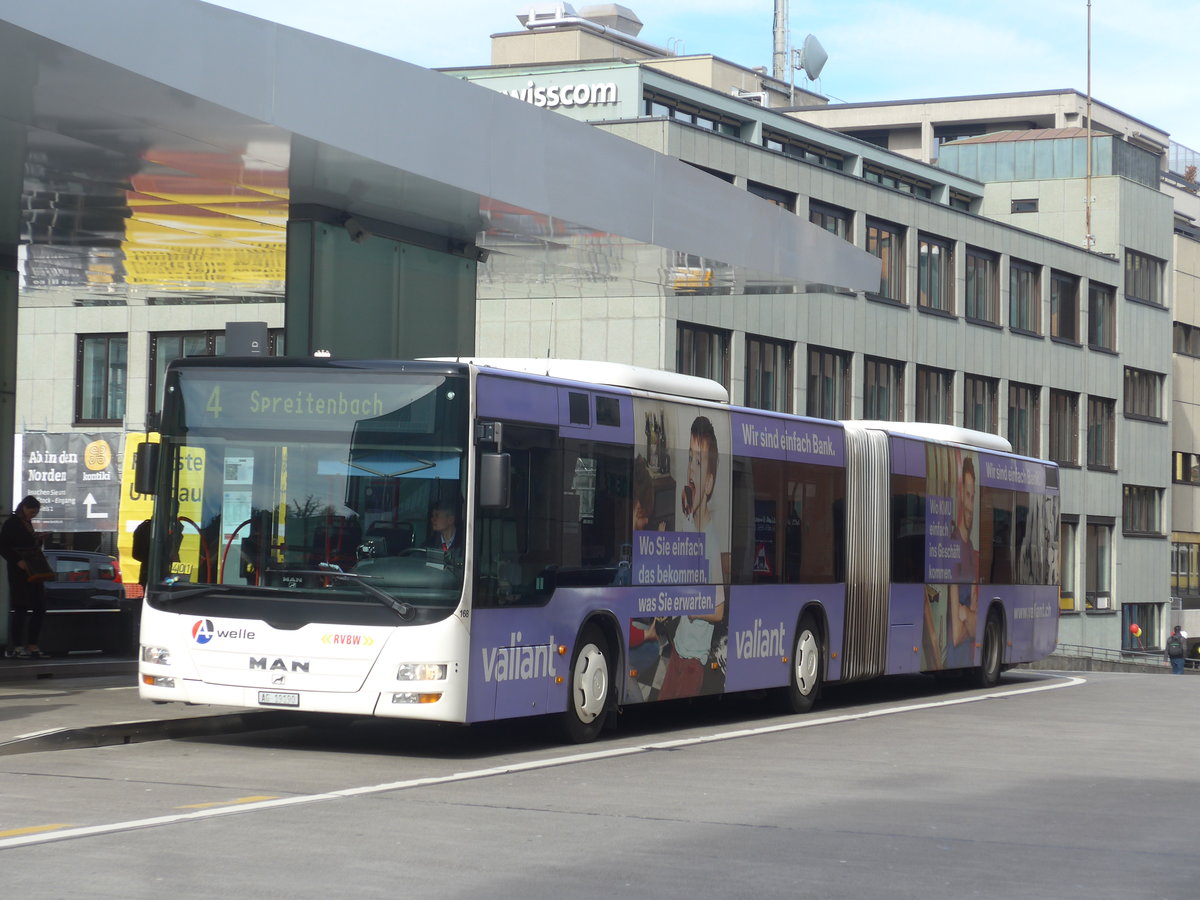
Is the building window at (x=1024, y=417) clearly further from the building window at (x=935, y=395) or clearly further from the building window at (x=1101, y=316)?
the building window at (x=1101, y=316)

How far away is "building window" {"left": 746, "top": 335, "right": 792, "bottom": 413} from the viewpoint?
155ft

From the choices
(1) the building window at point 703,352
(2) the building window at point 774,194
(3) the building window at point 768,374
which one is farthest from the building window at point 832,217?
(1) the building window at point 703,352

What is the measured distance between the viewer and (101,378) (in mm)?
51969

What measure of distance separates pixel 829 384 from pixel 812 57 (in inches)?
1536

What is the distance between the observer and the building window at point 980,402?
57938 mm

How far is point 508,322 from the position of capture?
45344 millimetres

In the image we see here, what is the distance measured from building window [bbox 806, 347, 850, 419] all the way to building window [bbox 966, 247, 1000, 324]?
804cm

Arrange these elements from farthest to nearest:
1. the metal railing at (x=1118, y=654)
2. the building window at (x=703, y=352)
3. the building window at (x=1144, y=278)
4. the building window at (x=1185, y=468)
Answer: the building window at (x=1185, y=468)
the building window at (x=1144, y=278)
the metal railing at (x=1118, y=654)
the building window at (x=703, y=352)

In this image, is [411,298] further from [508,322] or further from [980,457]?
[508,322]

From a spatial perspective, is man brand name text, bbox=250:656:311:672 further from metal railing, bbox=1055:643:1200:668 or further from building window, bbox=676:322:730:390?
metal railing, bbox=1055:643:1200:668

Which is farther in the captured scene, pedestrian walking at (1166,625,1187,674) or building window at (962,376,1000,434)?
building window at (962,376,1000,434)

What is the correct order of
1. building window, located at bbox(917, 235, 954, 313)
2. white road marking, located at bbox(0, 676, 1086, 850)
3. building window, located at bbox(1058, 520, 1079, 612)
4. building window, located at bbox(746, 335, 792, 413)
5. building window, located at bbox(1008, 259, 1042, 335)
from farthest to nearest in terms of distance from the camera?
1. building window, located at bbox(1058, 520, 1079, 612)
2. building window, located at bbox(1008, 259, 1042, 335)
3. building window, located at bbox(917, 235, 954, 313)
4. building window, located at bbox(746, 335, 792, 413)
5. white road marking, located at bbox(0, 676, 1086, 850)

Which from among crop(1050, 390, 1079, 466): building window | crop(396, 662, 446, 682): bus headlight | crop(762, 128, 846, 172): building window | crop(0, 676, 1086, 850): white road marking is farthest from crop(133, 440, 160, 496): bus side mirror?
crop(1050, 390, 1079, 466): building window

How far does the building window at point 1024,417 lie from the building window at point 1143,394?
6.93 metres
